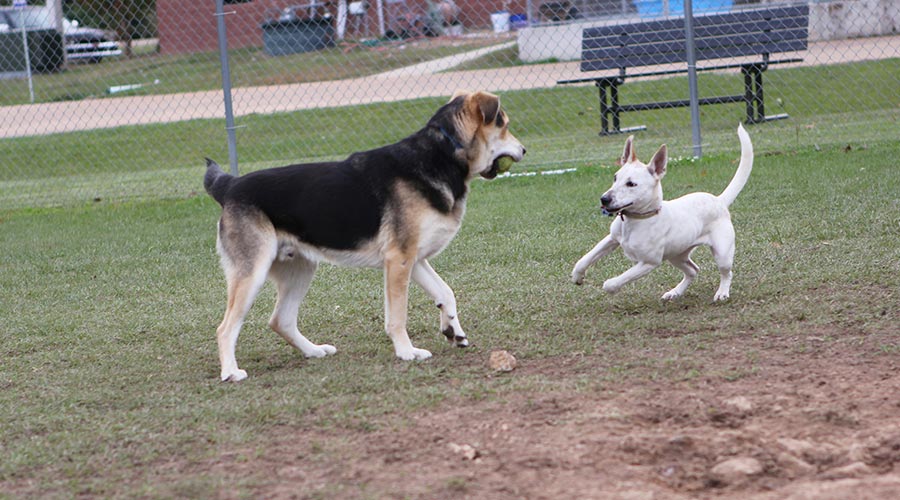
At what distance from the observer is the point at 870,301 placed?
5281 millimetres

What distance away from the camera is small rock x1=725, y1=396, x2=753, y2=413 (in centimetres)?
382

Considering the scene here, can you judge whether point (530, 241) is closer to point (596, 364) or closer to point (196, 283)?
point (196, 283)

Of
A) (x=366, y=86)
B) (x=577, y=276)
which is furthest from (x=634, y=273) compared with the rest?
(x=366, y=86)

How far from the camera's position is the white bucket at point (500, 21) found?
14922 mm

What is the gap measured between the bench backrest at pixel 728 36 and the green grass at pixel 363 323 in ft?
11.3

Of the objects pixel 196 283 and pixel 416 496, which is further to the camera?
pixel 196 283

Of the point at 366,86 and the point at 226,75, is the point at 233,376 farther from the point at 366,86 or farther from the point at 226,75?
the point at 366,86

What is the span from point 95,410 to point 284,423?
3.16 feet

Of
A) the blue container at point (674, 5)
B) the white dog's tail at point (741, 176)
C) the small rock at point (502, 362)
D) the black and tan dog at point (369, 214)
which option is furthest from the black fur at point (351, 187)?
the blue container at point (674, 5)

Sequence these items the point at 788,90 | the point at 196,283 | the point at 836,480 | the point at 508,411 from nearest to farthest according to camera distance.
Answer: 1. the point at 836,480
2. the point at 508,411
3. the point at 196,283
4. the point at 788,90

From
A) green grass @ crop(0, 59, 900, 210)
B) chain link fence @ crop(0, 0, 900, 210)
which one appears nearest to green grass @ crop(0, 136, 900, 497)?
green grass @ crop(0, 59, 900, 210)

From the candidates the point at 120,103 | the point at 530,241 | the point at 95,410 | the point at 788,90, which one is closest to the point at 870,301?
the point at 530,241

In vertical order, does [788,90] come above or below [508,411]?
below

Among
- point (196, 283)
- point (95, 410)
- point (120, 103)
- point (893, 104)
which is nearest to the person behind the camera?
point (95, 410)
